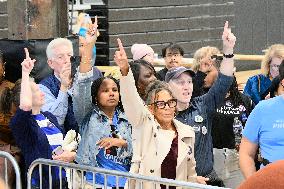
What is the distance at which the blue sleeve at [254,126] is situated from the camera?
504 cm

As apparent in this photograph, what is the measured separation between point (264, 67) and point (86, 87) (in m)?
2.74

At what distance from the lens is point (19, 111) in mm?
5195

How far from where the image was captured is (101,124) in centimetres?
578

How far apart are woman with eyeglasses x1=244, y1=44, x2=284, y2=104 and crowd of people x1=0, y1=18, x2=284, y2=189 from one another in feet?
3.75

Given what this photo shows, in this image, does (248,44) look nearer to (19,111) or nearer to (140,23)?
(140,23)

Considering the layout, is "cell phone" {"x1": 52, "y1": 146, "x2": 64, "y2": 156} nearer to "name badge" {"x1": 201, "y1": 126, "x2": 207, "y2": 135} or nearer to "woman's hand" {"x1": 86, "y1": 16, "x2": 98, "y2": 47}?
"woman's hand" {"x1": 86, "y1": 16, "x2": 98, "y2": 47}

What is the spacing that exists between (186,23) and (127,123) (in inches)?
581

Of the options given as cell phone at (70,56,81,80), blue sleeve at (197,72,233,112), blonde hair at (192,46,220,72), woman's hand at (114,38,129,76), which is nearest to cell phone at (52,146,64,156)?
woman's hand at (114,38,129,76)

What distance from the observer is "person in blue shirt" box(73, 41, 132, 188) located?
5.70m

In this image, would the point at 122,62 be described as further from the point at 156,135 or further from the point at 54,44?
the point at 54,44

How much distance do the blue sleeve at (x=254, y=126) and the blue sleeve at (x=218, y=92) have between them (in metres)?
0.93

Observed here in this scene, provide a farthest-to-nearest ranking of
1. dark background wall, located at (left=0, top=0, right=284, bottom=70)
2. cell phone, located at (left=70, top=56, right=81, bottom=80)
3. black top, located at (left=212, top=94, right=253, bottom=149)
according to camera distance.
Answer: dark background wall, located at (left=0, top=0, right=284, bottom=70), black top, located at (left=212, top=94, right=253, bottom=149), cell phone, located at (left=70, top=56, right=81, bottom=80)

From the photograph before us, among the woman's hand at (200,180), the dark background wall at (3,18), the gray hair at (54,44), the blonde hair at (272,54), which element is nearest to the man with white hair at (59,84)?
the gray hair at (54,44)

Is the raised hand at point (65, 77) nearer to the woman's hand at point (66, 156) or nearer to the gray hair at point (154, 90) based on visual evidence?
the woman's hand at point (66, 156)
